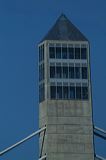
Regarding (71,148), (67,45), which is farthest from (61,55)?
(71,148)

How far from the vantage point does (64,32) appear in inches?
3442

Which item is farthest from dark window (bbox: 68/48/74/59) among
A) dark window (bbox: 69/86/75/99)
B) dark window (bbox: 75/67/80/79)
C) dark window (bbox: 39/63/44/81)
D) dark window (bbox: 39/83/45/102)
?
dark window (bbox: 39/83/45/102)

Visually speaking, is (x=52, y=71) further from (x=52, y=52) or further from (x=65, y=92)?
(x=65, y=92)

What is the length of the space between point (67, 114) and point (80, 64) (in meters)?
9.60

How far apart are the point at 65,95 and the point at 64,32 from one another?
1165 centimetres

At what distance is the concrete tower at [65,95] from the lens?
8069 centimetres

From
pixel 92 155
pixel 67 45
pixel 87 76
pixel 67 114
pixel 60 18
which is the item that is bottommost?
pixel 92 155

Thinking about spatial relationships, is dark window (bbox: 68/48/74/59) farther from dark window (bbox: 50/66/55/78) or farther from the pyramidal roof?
dark window (bbox: 50/66/55/78)

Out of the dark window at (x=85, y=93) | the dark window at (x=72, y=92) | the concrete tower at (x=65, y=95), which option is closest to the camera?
the concrete tower at (x=65, y=95)

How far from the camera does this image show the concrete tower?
80688mm

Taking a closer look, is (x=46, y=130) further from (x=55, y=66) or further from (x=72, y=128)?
(x=55, y=66)

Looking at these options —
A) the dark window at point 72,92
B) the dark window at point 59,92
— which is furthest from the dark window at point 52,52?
the dark window at point 72,92

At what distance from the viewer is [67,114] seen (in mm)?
81375

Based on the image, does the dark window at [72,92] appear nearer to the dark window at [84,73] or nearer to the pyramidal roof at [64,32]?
the dark window at [84,73]
